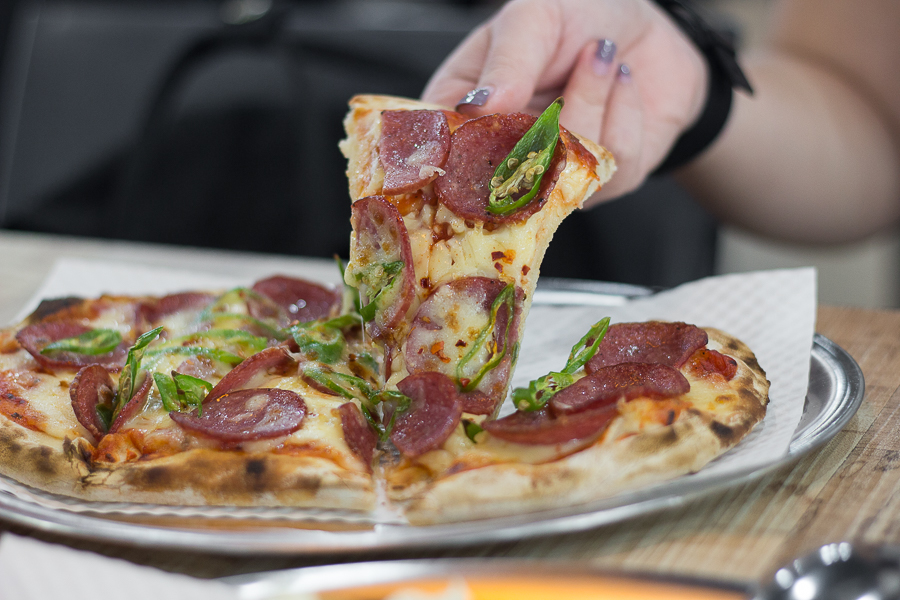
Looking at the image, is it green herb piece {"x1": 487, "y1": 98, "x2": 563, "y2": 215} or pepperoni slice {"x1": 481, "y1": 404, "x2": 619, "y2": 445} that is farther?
green herb piece {"x1": 487, "y1": 98, "x2": 563, "y2": 215}

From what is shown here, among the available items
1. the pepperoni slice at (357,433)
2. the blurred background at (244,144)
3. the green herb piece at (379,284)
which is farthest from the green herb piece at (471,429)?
the blurred background at (244,144)

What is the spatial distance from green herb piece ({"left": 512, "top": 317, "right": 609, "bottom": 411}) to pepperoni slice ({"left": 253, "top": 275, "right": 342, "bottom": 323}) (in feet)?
1.75

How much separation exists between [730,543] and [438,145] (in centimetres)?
67

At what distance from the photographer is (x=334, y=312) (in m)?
1.50

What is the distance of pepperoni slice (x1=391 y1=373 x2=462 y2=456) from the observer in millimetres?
1018

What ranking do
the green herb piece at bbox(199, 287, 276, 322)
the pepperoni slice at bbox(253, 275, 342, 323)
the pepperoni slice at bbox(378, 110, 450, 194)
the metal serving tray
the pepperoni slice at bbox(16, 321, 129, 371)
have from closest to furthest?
the metal serving tray < the pepperoni slice at bbox(378, 110, 450, 194) < the pepperoni slice at bbox(16, 321, 129, 371) < the green herb piece at bbox(199, 287, 276, 322) < the pepperoni slice at bbox(253, 275, 342, 323)

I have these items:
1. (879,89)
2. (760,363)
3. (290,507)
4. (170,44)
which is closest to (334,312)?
(290,507)

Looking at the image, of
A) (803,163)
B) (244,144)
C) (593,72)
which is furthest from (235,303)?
(244,144)

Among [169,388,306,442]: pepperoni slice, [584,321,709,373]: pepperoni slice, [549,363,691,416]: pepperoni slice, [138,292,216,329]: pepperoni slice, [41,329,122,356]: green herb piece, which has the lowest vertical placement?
[138,292,216,329]: pepperoni slice

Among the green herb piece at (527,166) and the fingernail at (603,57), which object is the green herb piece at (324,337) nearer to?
the green herb piece at (527,166)

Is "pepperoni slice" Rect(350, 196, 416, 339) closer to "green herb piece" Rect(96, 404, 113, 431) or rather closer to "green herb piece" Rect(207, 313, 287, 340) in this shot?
"green herb piece" Rect(207, 313, 287, 340)

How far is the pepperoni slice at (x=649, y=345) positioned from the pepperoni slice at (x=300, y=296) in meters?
0.55

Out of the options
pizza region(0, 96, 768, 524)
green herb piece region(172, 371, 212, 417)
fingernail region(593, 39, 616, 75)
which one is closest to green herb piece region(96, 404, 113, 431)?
pizza region(0, 96, 768, 524)

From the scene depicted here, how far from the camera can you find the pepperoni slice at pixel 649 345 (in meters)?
1.18
